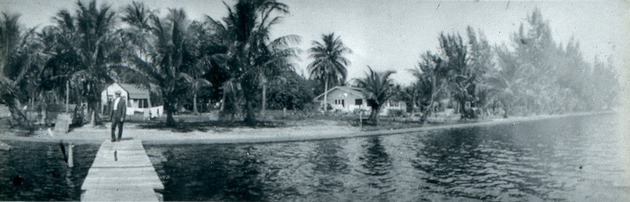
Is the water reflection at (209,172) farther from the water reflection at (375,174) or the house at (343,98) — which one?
the house at (343,98)

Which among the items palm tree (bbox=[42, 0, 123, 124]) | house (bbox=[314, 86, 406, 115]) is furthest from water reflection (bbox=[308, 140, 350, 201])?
house (bbox=[314, 86, 406, 115])

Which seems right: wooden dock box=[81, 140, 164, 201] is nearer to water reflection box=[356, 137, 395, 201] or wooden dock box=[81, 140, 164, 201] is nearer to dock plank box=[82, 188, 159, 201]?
dock plank box=[82, 188, 159, 201]

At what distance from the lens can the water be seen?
26.0 ft

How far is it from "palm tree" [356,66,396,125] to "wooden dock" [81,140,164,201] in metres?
17.5

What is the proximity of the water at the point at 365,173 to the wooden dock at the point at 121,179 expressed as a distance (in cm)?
32

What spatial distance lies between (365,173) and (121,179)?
5019 mm

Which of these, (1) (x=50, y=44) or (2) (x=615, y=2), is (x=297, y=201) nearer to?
(2) (x=615, y=2)

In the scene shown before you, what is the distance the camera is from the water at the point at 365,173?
7.91 meters

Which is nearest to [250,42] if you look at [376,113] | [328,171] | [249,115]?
[249,115]

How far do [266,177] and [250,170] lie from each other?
875 mm

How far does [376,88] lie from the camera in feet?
88.7

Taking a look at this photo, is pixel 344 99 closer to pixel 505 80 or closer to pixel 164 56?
pixel 505 80

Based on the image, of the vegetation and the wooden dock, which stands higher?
the vegetation

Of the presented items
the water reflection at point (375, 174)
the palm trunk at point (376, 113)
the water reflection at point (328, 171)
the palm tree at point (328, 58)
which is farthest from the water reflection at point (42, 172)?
the palm tree at point (328, 58)
